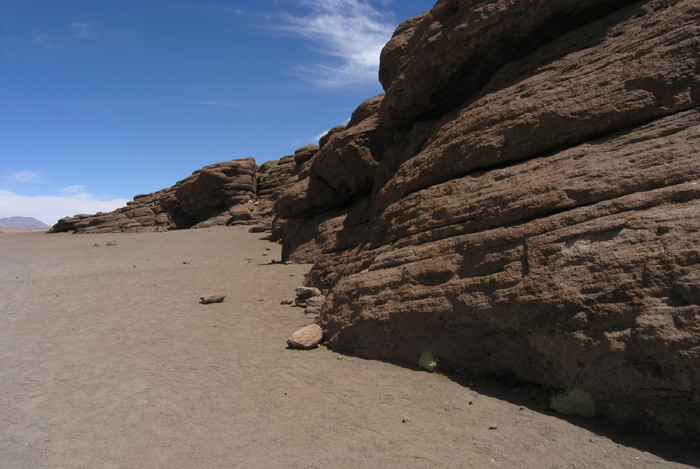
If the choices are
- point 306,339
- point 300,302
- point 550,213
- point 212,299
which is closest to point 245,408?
point 306,339

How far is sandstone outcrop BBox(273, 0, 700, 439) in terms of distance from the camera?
441 cm

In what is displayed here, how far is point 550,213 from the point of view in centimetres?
560

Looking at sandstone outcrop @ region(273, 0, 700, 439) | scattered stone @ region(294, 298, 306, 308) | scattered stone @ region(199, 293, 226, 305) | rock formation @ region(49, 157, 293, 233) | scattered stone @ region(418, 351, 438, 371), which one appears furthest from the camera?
rock formation @ region(49, 157, 293, 233)

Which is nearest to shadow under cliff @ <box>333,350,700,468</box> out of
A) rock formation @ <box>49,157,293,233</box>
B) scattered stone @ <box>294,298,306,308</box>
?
scattered stone @ <box>294,298,306,308</box>

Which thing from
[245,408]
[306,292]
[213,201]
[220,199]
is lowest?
[245,408]

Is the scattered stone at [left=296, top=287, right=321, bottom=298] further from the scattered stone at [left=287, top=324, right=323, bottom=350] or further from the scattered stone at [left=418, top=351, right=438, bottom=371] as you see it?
the scattered stone at [left=418, top=351, right=438, bottom=371]

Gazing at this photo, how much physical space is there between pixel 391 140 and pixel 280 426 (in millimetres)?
7526

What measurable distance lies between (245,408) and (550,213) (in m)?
4.23

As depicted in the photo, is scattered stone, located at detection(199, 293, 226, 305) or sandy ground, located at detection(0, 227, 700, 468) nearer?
sandy ground, located at detection(0, 227, 700, 468)

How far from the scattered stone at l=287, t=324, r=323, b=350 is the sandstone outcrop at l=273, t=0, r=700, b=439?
27cm

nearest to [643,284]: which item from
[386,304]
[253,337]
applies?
[386,304]

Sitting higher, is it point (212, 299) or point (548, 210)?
point (548, 210)

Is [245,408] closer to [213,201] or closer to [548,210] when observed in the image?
[548,210]

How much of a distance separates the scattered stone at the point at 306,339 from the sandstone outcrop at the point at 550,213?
265 millimetres
